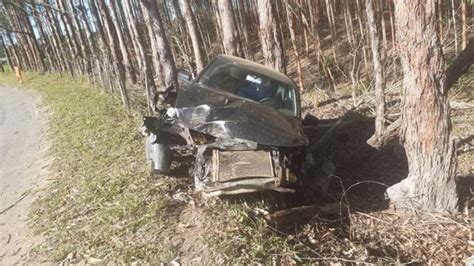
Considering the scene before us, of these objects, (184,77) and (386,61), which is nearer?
(184,77)

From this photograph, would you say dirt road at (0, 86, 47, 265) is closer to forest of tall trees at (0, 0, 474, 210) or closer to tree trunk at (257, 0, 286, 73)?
forest of tall trees at (0, 0, 474, 210)

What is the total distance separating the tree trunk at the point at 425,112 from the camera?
4043 millimetres

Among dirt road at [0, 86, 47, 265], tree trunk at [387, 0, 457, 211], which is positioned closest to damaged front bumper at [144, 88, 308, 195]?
tree trunk at [387, 0, 457, 211]

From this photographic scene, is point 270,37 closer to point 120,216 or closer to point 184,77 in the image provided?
point 184,77

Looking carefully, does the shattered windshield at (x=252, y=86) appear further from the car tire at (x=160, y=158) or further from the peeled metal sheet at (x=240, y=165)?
the peeled metal sheet at (x=240, y=165)

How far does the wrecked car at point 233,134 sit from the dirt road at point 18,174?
173cm

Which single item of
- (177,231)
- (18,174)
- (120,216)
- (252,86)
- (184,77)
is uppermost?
(184,77)

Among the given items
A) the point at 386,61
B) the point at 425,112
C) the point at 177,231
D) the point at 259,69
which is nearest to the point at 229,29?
the point at 259,69

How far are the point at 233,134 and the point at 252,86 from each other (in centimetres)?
159

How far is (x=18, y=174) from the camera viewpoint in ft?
22.5

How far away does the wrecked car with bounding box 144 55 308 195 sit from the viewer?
4.20m

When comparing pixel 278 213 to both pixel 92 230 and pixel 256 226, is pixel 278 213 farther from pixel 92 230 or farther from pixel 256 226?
pixel 92 230

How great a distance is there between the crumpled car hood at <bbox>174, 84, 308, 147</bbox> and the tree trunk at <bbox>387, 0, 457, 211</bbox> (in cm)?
124

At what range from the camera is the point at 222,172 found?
421cm
